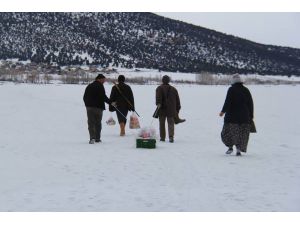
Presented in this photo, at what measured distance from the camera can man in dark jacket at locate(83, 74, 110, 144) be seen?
1323cm

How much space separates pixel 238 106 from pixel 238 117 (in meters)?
0.22

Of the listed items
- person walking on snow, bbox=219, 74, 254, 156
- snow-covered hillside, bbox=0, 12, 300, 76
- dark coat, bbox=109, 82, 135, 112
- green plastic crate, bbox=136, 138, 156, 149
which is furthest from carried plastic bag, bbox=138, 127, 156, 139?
snow-covered hillside, bbox=0, 12, 300, 76

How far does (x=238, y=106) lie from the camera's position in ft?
36.1

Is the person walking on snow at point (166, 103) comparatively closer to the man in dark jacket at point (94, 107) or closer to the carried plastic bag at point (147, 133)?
the carried plastic bag at point (147, 133)

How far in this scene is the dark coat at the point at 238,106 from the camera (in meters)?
11.0

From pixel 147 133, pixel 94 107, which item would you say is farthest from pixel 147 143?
pixel 94 107

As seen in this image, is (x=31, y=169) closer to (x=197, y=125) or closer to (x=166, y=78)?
(x=166, y=78)

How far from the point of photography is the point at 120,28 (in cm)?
19238

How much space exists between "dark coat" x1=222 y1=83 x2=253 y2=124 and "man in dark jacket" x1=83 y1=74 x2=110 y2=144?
11.6 ft

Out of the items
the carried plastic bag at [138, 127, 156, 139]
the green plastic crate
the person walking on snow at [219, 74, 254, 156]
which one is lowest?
the green plastic crate

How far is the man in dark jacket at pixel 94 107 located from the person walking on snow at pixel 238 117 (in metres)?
3.50

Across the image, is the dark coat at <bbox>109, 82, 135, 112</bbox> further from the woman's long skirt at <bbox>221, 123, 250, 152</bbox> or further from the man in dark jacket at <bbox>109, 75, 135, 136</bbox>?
the woman's long skirt at <bbox>221, 123, 250, 152</bbox>

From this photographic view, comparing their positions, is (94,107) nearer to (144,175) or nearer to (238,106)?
(238,106)

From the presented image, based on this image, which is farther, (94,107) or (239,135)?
(94,107)
